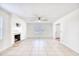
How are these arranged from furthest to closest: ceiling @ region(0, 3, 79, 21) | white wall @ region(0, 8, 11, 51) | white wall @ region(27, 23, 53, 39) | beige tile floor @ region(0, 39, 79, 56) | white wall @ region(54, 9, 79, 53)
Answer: white wall @ region(27, 23, 53, 39) → white wall @ region(0, 8, 11, 51) → white wall @ region(54, 9, 79, 53) → beige tile floor @ region(0, 39, 79, 56) → ceiling @ region(0, 3, 79, 21)

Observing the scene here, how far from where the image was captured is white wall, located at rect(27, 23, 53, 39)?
50.1 feet

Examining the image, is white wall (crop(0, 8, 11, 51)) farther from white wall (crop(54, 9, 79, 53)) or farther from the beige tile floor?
white wall (crop(54, 9, 79, 53))

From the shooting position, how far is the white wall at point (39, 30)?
15266mm

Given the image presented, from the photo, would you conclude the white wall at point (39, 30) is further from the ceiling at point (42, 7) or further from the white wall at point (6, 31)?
the ceiling at point (42, 7)

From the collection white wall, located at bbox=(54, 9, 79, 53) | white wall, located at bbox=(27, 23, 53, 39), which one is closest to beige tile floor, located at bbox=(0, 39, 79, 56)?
white wall, located at bbox=(54, 9, 79, 53)

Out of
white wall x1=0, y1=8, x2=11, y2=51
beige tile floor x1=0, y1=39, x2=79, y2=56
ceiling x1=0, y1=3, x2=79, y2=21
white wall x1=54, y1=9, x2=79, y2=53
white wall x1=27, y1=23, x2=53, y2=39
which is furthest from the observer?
white wall x1=27, y1=23, x2=53, y2=39

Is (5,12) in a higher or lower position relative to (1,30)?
higher

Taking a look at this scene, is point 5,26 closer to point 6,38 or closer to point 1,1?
point 6,38

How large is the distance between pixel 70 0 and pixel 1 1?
208cm

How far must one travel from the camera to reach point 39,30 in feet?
50.2

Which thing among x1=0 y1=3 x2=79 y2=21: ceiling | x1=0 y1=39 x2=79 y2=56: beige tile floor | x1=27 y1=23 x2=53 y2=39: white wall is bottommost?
x1=0 y1=39 x2=79 y2=56: beige tile floor

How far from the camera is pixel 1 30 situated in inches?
230

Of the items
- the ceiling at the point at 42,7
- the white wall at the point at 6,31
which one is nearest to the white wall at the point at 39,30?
the white wall at the point at 6,31

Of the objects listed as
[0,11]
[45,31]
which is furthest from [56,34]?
[0,11]
